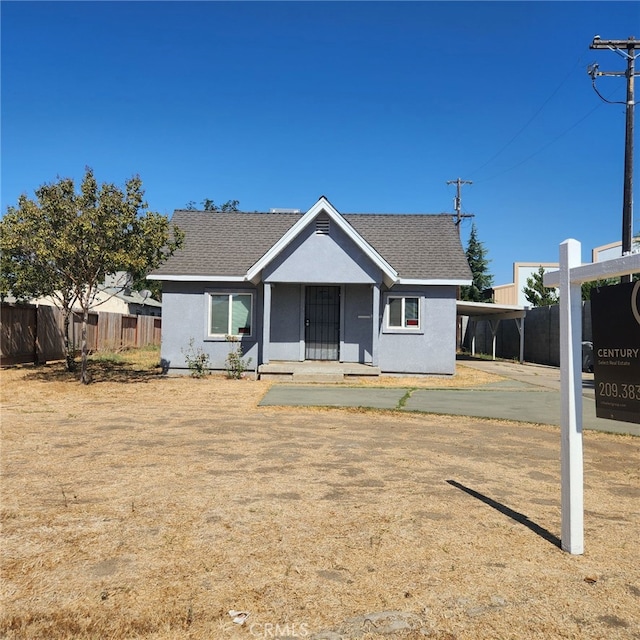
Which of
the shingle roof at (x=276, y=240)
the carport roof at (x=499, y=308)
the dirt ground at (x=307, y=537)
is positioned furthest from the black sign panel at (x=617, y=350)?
the carport roof at (x=499, y=308)

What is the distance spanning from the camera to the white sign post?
3.70 meters

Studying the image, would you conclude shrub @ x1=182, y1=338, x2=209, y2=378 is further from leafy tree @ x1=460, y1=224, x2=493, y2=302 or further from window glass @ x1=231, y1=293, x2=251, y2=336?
leafy tree @ x1=460, y1=224, x2=493, y2=302

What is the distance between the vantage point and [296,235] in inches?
593

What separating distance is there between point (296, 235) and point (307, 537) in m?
11.9

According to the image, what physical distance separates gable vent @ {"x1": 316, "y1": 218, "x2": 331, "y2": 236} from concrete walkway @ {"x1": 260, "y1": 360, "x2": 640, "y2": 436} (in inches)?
181

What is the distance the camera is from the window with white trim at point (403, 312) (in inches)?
645

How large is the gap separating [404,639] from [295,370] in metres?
12.2

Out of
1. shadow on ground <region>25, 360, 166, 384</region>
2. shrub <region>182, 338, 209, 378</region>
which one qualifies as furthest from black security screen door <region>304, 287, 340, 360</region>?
shadow on ground <region>25, 360, 166, 384</region>

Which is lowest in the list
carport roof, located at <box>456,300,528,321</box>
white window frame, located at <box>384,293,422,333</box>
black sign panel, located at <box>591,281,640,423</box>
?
black sign panel, located at <box>591,281,640,423</box>

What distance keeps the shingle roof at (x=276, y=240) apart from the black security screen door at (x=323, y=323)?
219 cm

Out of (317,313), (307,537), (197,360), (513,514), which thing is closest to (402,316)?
(317,313)

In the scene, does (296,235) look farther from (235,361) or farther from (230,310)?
(235,361)

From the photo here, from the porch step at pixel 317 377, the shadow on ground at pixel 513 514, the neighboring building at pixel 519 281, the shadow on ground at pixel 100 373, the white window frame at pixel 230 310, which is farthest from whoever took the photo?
the neighboring building at pixel 519 281

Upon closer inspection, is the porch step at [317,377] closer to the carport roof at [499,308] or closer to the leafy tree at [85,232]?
the leafy tree at [85,232]
